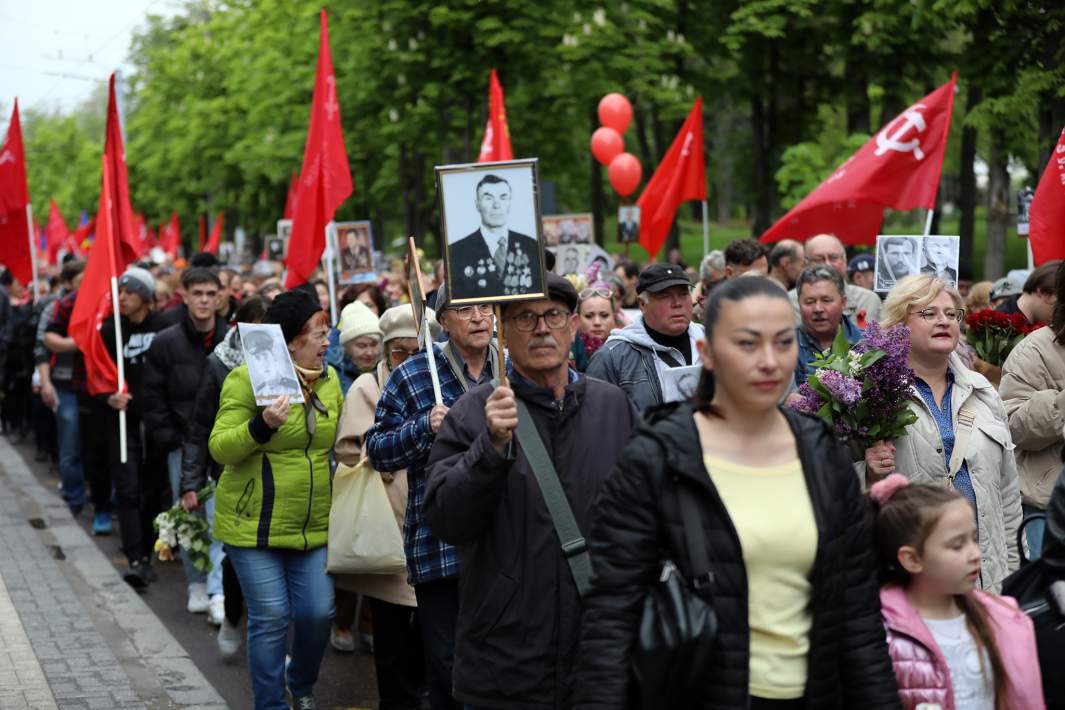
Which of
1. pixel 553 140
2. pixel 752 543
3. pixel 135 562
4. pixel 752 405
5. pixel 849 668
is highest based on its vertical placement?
pixel 553 140

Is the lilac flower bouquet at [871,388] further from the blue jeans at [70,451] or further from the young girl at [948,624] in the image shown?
the blue jeans at [70,451]

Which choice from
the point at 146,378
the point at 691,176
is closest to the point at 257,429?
the point at 146,378

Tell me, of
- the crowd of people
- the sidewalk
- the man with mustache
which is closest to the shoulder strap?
the crowd of people

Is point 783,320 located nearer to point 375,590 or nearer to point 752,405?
point 752,405

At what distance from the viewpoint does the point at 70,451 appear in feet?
47.8

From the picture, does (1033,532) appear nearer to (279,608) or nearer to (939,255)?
(939,255)

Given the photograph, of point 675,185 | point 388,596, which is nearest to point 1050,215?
point 388,596

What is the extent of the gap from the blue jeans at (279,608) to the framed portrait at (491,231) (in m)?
2.82

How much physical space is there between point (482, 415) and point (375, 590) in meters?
2.76

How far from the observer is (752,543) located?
363 centimetres

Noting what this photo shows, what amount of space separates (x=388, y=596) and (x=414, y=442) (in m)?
1.58

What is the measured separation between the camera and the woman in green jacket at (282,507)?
7082 millimetres

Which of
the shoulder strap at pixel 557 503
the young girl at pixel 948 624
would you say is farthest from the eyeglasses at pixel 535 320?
the young girl at pixel 948 624

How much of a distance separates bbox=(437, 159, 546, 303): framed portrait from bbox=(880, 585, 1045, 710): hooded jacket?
1417 mm
